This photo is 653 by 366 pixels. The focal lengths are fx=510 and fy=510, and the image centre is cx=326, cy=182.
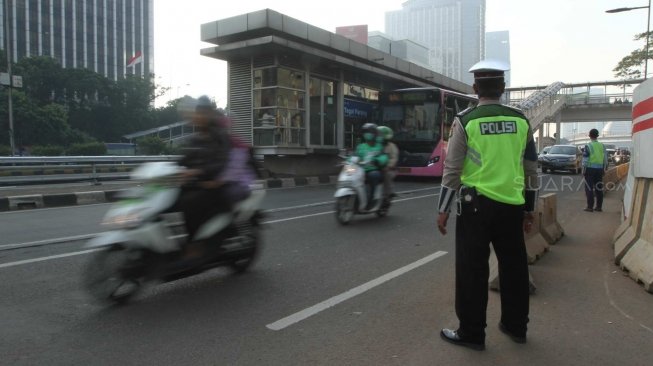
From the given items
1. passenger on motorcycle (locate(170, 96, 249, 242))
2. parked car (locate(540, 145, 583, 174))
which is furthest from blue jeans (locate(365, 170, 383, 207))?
parked car (locate(540, 145, 583, 174))

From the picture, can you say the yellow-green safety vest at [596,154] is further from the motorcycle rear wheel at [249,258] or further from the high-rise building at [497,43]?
the high-rise building at [497,43]

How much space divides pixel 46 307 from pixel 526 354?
3635 mm

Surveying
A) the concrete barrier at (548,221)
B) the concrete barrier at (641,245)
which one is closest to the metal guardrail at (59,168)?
the concrete barrier at (548,221)

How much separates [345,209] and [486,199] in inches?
202

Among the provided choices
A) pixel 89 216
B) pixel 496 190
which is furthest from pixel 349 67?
pixel 496 190

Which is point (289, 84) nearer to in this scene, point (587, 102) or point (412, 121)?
point (412, 121)

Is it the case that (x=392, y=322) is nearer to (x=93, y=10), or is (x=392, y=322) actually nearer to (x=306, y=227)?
(x=306, y=227)

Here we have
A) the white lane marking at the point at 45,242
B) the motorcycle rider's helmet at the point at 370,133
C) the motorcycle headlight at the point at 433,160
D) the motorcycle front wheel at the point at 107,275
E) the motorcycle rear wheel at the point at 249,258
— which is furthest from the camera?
the motorcycle headlight at the point at 433,160

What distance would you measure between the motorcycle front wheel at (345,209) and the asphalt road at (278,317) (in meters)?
1.79

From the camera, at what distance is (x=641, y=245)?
5.25m

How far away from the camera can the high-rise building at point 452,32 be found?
192ft

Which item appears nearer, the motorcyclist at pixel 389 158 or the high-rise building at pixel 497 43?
the motorcyclist at pixel 389 158

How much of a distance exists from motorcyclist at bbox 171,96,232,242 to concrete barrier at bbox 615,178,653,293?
4.01 metres

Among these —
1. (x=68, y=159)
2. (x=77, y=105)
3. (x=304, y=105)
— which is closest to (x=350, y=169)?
(x=68, y=159)
